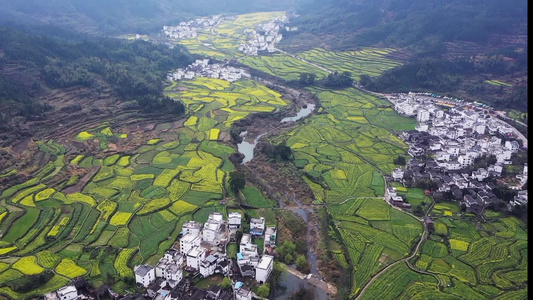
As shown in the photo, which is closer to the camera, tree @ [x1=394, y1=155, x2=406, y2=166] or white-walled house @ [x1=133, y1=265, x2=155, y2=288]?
→ white-walled house @ [x1=133, y1=265, x2=155, y2=288]

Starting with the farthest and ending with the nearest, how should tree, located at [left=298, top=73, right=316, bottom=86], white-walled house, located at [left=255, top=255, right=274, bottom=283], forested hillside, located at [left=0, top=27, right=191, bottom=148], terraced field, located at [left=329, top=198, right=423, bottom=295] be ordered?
tree, located at [left=298, top=73, right=316, bottom=86]
forested hillside, located at [left=0, top=27, right=191, bottom=148]
terraced field, located at [left=329, top=198, right=423, bottom=295]
white-walled house, located at [left=255, top=255, right=274, bottom=283]

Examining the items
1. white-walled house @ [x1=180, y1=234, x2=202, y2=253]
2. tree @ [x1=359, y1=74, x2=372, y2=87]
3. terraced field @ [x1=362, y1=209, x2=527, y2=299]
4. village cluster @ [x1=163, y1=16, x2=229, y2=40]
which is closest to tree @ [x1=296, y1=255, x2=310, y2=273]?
terraced field @ [x1=362, y1=209, x2=527, y2=299]

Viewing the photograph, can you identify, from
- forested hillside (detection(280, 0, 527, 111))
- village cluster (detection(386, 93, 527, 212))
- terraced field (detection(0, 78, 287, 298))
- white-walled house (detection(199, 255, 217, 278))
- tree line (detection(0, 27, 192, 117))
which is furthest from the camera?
forested hillside (detection(280, 0, 527, 111))

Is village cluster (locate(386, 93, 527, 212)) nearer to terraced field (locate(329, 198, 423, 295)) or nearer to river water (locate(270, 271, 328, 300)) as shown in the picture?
terraced field (locate(329, 198, 423, 295))

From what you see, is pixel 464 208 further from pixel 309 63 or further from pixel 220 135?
pixel 309 63

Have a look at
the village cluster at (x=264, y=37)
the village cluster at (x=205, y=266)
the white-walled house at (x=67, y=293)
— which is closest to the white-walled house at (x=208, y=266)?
the village cluster at (x=205, y=266)

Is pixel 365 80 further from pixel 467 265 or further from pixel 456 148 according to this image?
pixel 467 265

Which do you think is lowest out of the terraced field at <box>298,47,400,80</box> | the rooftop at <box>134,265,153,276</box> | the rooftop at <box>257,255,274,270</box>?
the terraced field at <box>298,47,400,80</box>

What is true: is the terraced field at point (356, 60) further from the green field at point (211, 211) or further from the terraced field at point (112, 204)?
the terraced field at point (112, 204)
